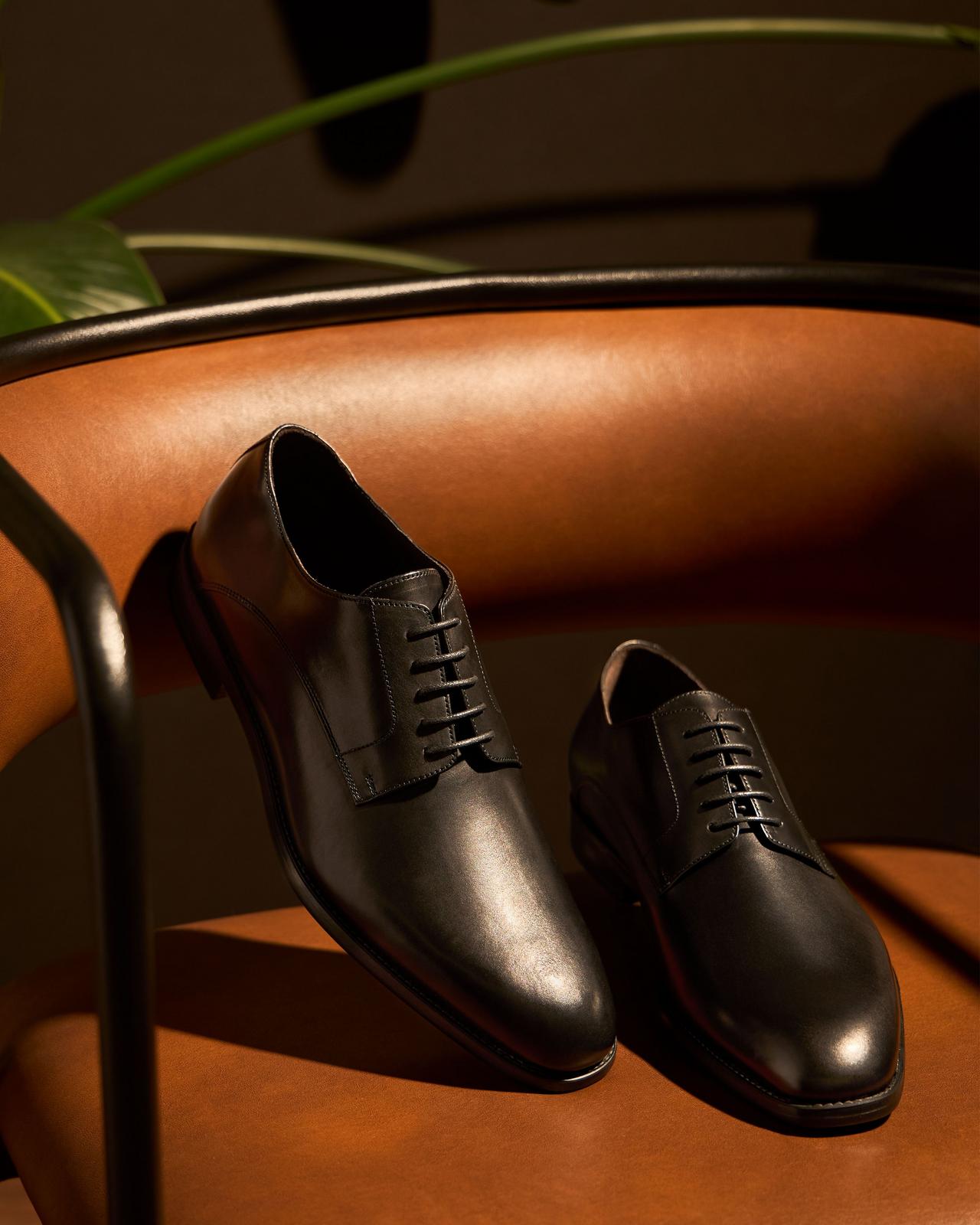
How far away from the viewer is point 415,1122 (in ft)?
1.47

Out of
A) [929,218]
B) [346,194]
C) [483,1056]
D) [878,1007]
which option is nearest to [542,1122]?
[483,1056]

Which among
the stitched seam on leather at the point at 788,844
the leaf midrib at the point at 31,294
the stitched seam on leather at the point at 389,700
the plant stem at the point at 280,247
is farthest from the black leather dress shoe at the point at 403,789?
the plant stem at the point at 280,247

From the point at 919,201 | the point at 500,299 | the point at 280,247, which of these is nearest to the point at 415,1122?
the point at 500,299

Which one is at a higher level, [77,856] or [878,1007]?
[878,1007]

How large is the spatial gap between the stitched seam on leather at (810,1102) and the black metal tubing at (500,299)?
17.8 inches

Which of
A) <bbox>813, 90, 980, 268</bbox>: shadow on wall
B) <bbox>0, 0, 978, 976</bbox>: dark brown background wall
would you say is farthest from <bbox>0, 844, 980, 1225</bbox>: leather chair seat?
<bbox>813, 90, 980, 268</bbox>: shadow on wall

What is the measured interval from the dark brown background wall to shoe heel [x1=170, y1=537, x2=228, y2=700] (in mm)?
551

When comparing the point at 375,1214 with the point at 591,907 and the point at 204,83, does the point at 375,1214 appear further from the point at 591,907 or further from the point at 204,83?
the point at 204,83

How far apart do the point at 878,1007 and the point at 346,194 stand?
98 centimetres

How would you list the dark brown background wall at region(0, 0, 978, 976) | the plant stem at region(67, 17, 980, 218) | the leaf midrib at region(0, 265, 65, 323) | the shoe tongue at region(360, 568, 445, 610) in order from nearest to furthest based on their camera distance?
1. the shoe tongue at region(360, 568, 445, 610)
2. the leaf midrib at region(0, 265, 65, 323)
3. the plant stem at region(67, 17, 980, 218)
4. the dark brown background wall at region(0, 0, 978, 976)

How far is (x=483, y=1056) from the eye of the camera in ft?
1.55

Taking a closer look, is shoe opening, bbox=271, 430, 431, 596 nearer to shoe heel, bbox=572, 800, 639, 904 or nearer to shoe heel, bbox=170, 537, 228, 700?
shoe heel, bbox=170, 537, 228, 700

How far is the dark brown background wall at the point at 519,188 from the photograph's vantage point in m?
1.10

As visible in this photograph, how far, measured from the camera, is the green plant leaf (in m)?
0.71
